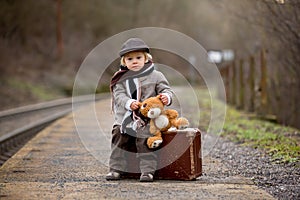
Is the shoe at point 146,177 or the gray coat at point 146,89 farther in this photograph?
the gray coat at point 146,89

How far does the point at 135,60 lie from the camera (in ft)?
18.2

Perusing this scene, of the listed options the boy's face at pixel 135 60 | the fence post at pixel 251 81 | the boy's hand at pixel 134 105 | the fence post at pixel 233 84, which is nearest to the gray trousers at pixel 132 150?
the boy's hand at pixel 134 105

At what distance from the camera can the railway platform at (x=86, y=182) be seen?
4.71 meters

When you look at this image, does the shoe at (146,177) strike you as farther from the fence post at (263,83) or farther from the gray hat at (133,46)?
the fence post at (263,83)

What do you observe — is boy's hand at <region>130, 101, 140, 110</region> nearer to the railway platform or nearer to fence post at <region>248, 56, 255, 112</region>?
the railway platform

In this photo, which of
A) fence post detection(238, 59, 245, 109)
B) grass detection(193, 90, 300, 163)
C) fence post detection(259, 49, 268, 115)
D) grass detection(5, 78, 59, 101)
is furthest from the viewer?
grass detection(5, 78, 59, 101)

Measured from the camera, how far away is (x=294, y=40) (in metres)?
10.5

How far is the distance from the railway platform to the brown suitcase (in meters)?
0.10

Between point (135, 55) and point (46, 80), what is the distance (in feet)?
90.2

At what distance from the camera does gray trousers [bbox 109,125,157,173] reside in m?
5.44

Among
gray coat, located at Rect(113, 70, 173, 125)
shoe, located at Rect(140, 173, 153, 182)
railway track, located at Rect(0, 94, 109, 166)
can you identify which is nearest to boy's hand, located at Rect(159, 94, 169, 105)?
gray coat, located at Rect(113, 70, 173, 125)

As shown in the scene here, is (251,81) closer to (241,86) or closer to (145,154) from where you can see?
(241,86)

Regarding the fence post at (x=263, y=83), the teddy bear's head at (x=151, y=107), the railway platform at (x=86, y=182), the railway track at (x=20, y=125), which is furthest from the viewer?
the fence post at (x=263, y=83)

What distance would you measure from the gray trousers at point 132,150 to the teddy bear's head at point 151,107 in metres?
0.19
